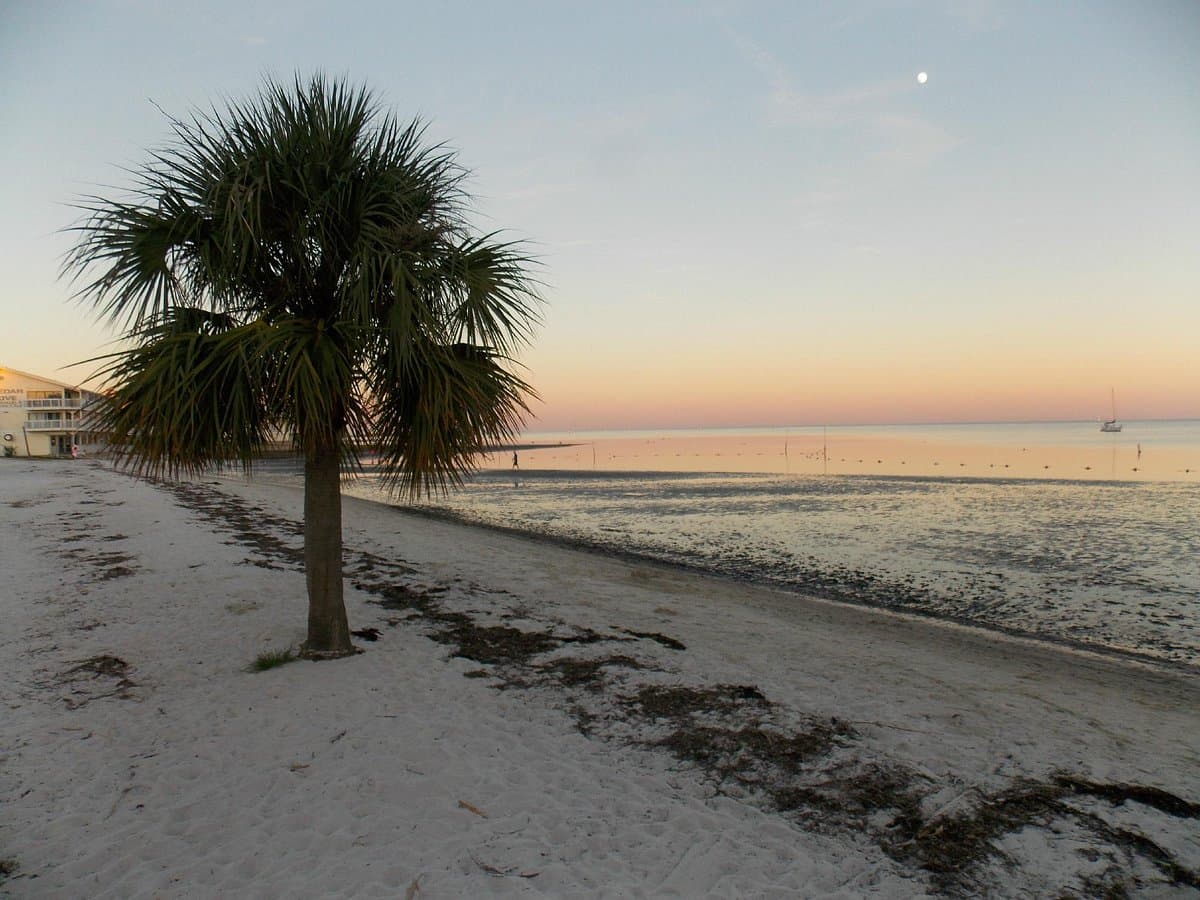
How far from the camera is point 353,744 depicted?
6.03 meters

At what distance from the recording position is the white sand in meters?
4.37

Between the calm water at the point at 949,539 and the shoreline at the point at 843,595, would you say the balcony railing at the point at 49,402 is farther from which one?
the shoreline at the point at 843,595

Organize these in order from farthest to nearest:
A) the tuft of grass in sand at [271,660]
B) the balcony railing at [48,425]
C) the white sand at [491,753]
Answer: the balcony railing at [48,425]
the tuft of grass in sand at [271,660]
the white sand at [491,753]

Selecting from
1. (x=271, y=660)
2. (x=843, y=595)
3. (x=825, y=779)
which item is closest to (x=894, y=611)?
(x=843, y=595)

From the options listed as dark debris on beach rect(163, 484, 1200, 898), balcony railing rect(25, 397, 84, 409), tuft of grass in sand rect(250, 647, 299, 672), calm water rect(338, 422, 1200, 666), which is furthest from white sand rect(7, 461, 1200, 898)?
balcony railing rect(25, 397, 84, 409)

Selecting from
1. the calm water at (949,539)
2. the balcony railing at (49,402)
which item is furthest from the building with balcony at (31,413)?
the calm water at (949,539)

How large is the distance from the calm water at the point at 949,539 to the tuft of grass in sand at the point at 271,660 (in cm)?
1067

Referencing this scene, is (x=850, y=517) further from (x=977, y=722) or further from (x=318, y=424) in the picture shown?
(x=318, y=424)

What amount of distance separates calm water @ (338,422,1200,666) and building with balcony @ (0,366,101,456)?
172 feet

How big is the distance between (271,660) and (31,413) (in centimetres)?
8239

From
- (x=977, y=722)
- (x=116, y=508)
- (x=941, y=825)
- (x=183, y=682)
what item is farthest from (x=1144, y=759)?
(x=116, y=508)

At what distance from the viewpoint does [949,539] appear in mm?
20984

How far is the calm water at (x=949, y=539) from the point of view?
42.7ft

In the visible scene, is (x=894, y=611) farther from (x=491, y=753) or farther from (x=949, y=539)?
(x=491, y=753)
